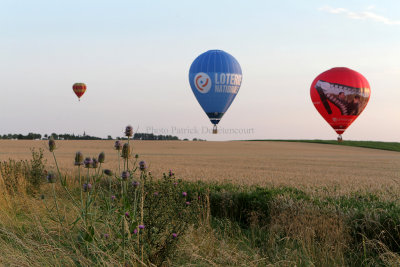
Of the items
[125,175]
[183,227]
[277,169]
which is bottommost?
[277,169]

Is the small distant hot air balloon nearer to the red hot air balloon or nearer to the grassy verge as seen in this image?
the red hot air balloon

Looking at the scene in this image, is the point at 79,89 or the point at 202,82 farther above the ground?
the point at 79,89

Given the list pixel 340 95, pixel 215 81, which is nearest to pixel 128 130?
pixel 215 81

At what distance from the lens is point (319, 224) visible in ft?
28.4

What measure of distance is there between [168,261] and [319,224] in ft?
12.3

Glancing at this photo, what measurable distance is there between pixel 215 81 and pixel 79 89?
2481 cm

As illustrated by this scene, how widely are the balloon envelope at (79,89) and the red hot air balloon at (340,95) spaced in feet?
95.9

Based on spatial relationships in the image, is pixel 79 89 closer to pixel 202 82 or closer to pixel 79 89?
pixel 79 89

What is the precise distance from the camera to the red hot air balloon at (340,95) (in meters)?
33.7

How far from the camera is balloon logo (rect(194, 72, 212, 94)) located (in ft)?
110

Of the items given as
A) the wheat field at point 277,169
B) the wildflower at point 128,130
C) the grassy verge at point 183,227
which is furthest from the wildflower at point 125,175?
the wheat field at point 277,169

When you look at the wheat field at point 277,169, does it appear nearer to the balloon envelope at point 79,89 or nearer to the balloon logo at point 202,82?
the balloon logo at point 202,82

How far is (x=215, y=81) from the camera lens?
3334cm

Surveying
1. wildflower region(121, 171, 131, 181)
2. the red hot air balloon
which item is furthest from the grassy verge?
the red hot air balloon
